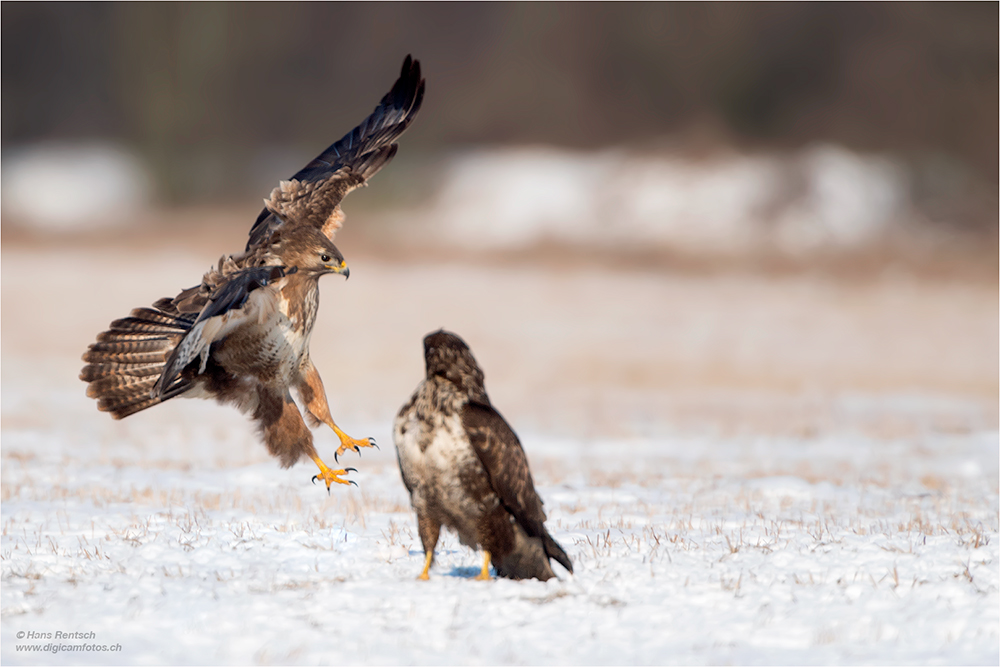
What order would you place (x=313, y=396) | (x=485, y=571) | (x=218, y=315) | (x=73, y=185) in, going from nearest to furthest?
(x=485, y=571), (x=218, y=315), (x=313, y=396), (x=73, y=185)

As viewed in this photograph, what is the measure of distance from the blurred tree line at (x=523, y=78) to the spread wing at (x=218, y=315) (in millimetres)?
29390

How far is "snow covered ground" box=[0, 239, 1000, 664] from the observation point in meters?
5.87

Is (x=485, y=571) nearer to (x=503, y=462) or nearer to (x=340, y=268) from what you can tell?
(x=503, y=462)

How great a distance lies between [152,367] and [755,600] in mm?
5911

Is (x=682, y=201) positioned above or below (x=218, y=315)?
Answer: above

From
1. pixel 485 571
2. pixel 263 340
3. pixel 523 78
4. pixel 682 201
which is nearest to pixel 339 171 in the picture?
pixel 263 340

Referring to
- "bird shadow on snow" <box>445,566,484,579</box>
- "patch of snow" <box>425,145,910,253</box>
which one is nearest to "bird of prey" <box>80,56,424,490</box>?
"bird shadow on snow" <box>445,566,484,579</box>

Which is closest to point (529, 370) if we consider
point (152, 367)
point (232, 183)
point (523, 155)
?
point (152, 367)

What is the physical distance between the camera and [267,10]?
39375 mm

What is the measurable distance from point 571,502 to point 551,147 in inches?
1130

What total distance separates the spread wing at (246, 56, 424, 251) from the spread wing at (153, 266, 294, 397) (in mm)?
860

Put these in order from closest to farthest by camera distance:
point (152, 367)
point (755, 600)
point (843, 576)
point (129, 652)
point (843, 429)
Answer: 1. point (129, 652)
2. point (755, 600)
3. point (843, 576)
4. point (152, 367)
5. point (843, 429)

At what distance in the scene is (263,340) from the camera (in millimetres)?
9031

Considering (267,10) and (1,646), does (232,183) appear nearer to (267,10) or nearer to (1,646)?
(267,10)
